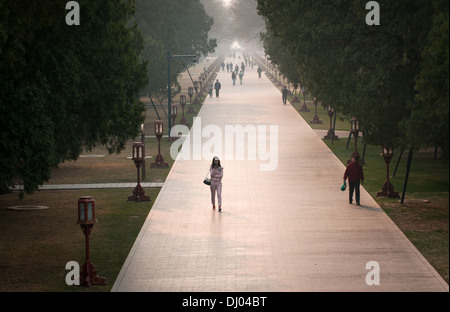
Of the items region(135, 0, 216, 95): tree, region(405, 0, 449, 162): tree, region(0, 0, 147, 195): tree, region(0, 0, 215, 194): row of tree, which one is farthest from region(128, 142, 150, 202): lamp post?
region(135, 0, 216, 95): tree

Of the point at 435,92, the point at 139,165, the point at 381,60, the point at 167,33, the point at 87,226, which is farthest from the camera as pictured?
the point at 167,33

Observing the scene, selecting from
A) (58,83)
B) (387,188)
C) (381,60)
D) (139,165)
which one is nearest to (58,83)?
(58,83)

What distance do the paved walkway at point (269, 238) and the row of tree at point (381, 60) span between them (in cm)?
240

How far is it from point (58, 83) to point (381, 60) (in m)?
8.78

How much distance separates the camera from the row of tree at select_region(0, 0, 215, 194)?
16922 mm

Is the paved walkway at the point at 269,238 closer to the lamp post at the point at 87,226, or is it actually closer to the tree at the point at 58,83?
the lamp post at the point at 87,226

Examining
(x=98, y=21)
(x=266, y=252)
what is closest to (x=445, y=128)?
(x=266, y=252)

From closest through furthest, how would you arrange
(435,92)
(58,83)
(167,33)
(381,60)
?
(435,92)
(58,83)
(381,60)
(167,33)

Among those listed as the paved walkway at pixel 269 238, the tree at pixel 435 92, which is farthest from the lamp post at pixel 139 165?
the tree at pixel 435 92

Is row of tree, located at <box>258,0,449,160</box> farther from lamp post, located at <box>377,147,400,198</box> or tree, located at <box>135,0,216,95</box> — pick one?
tree, located at <box>135,0,216,95</box>

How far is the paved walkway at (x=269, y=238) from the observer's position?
15.4 metres

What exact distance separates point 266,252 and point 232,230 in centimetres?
228

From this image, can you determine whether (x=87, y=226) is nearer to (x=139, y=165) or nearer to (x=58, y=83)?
(x=58, y=83)

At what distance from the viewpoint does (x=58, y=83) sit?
19.2 m
